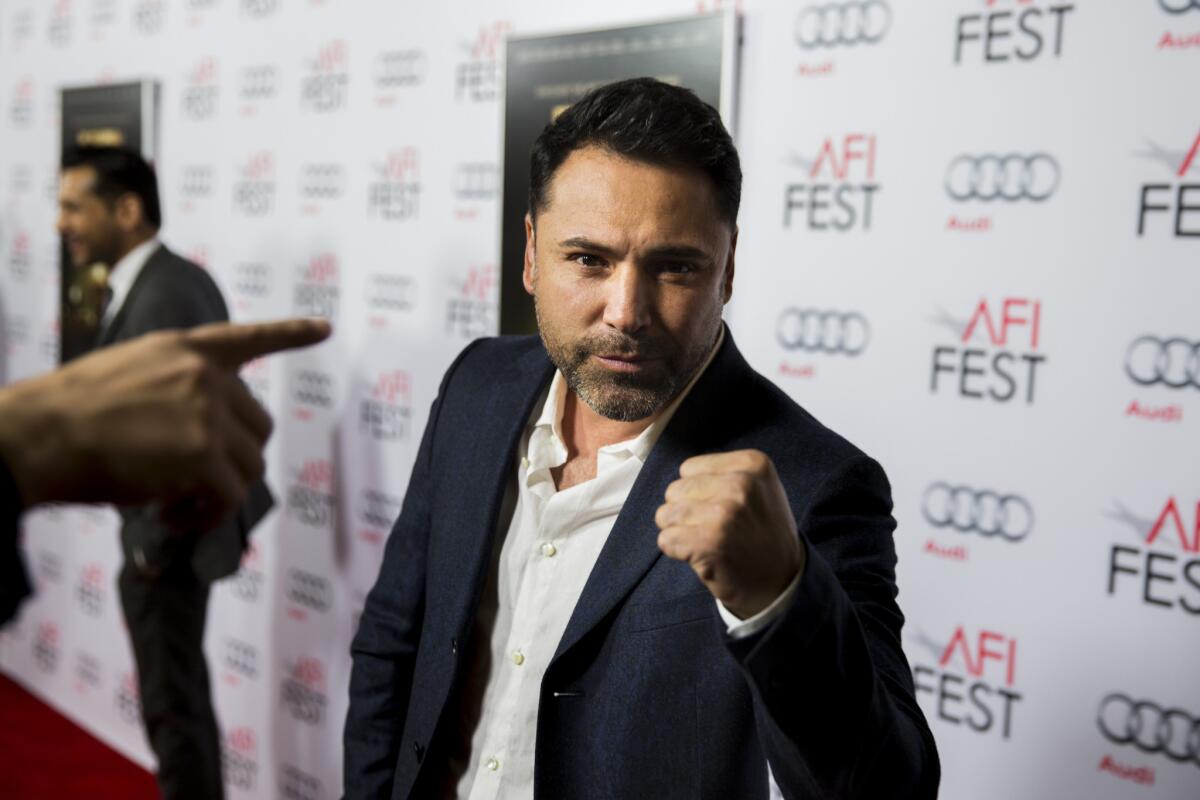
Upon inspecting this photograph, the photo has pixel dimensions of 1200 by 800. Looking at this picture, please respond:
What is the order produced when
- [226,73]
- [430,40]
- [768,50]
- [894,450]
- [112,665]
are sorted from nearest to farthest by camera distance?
1. [894,450]
2. [768,50]
3. [430,40]
4. [226,73]
5. [112,665]

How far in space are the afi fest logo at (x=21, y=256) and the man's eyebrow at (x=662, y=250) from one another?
3.98 m

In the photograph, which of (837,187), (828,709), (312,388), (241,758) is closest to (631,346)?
(828,709)

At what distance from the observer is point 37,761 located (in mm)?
3836

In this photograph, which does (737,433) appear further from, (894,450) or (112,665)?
(112,665)

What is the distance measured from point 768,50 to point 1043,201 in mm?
660

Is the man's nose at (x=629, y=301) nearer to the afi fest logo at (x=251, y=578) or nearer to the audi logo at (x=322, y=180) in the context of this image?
the audi logo at (x=322, y=180)

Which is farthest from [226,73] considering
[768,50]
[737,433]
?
[737,433]

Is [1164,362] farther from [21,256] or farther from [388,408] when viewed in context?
[21,256]

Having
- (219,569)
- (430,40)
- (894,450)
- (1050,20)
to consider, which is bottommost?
(219,569)

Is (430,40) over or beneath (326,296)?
over

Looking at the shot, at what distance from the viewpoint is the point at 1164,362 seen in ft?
5.63

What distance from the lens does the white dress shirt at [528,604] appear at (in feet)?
4.73

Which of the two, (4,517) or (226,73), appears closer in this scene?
(4,517)

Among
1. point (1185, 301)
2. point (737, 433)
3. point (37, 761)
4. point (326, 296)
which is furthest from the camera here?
point (37, 761)
